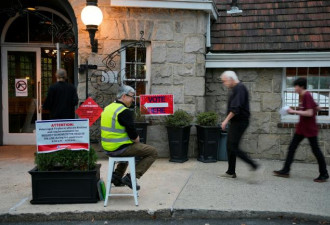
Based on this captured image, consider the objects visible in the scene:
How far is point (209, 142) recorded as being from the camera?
7.43 m

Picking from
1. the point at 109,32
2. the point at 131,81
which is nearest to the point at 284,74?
the point at 131,81

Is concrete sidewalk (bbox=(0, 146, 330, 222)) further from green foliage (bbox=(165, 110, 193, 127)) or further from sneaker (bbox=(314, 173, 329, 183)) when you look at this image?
green foliage (bbox=(165, 110, 193, 127))

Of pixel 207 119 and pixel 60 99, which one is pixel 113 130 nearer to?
pixel 60 99

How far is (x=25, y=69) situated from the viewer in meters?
9.23

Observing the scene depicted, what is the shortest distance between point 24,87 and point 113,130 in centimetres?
536

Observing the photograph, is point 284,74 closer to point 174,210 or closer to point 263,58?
point 263,58

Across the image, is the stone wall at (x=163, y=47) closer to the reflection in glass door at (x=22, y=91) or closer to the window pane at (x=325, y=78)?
the reflection in glass door at (x=22, y=91)

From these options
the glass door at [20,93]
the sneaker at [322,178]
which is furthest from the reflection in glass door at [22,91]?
the sneaker at [322,178]

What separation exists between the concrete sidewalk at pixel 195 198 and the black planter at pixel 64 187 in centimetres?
10

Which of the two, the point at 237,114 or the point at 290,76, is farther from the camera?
the point at 290,76

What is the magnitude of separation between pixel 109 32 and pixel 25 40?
111 inches

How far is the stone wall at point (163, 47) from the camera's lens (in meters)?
7.68

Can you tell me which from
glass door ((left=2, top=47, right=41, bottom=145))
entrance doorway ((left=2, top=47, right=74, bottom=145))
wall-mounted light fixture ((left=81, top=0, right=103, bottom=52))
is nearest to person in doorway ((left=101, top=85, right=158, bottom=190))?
wall-mounted light fixture ((left=81, top=0, right=103, bottom=52))

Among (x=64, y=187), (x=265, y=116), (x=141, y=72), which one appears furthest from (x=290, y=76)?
(x=64, y=187)
